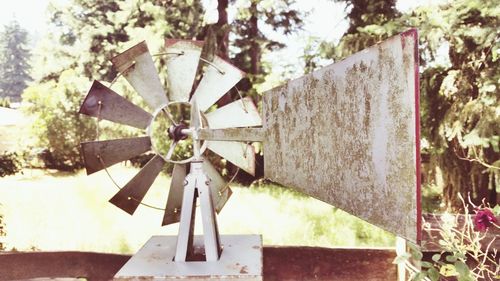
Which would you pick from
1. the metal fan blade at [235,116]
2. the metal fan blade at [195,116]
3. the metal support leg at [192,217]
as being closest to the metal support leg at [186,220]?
the metal support leg at [192,217]

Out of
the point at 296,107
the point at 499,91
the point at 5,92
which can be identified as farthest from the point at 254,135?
the point at 5,92

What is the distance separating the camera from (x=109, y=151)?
1.94 m

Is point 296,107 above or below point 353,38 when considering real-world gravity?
below

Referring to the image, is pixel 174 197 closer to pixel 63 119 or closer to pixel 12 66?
pixel 63 119

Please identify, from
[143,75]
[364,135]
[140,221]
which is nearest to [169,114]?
[143,75]

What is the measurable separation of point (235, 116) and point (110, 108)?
64 centimetres

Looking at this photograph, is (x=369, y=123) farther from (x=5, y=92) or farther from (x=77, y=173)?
(x=5, y=92)

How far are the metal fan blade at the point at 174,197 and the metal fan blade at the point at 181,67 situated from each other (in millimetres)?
378

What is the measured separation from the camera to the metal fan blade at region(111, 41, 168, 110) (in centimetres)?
191

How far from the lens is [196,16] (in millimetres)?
9000

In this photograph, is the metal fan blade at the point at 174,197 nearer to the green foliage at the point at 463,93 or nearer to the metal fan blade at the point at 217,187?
the metal fan blade at the point at 217,187

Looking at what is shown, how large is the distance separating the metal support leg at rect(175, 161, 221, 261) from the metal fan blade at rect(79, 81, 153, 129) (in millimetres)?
408

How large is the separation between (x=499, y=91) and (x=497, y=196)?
66.0 inches

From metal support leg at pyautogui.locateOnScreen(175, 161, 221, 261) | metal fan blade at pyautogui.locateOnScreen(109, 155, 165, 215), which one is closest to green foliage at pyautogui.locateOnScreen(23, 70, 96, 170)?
metal fan blade at pyautogui.locateOnScreen(109, 155, 165, 215)
